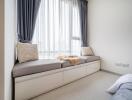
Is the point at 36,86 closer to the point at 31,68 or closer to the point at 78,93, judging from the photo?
the point at 31,68

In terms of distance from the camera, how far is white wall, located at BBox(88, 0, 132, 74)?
3.51m

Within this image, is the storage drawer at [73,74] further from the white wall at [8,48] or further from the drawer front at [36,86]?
the white wall at [8,48]

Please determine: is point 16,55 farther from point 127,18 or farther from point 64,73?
point 127,18

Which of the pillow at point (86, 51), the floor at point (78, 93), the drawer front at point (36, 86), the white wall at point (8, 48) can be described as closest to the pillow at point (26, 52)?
the drawer front at point (36, 86)

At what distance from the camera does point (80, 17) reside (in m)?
4.33

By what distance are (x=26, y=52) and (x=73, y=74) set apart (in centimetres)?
133

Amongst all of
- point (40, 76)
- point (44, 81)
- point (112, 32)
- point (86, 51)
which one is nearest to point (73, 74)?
point (44, 81)

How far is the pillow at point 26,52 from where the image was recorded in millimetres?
2382

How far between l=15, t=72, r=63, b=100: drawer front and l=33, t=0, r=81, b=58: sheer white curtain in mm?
→ 997

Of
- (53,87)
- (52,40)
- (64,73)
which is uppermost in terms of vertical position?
(52,40)

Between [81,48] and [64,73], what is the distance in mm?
1842

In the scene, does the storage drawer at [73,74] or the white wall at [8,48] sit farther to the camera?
the storage drawer at [73,74]

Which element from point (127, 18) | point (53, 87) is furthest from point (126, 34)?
point (53, 87)

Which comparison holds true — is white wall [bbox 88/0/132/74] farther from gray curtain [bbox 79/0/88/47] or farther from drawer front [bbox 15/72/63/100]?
drawer front [bbox 15/72/63/100]
